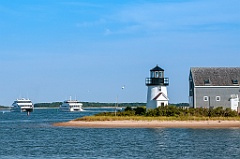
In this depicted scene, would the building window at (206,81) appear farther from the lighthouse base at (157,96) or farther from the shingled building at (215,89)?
the lighthouse base at (157,96)

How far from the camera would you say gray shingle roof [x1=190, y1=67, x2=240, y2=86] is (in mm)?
74562

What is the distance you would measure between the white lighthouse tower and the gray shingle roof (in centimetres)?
444

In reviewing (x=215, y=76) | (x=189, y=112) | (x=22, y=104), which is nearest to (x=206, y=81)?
(x=215, y=76)

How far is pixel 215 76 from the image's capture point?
246ft

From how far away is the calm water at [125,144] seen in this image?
41.7 metres

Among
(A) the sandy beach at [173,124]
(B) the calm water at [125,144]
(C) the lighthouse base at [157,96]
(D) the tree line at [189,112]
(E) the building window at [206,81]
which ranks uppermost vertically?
(E) the building window at [206,81]

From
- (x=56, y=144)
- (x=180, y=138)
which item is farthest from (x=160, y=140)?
(x=56, y=144)

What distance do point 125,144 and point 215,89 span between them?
27372mm

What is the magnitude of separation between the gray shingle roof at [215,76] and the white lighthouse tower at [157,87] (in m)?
4.44

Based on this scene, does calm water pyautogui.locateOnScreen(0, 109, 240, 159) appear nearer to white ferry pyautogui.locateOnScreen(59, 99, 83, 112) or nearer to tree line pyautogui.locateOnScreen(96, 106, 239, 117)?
tree line pyautogui.locateOnScreen(96, 106, 239, 117)

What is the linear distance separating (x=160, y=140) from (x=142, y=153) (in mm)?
11299

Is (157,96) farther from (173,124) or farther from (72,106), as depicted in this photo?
(72,106)

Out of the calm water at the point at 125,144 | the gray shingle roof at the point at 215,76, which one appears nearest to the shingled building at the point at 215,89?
the gray shingle roof at the point at 215,76

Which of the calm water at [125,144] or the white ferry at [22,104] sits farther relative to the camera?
the white ferry at [22,104]
